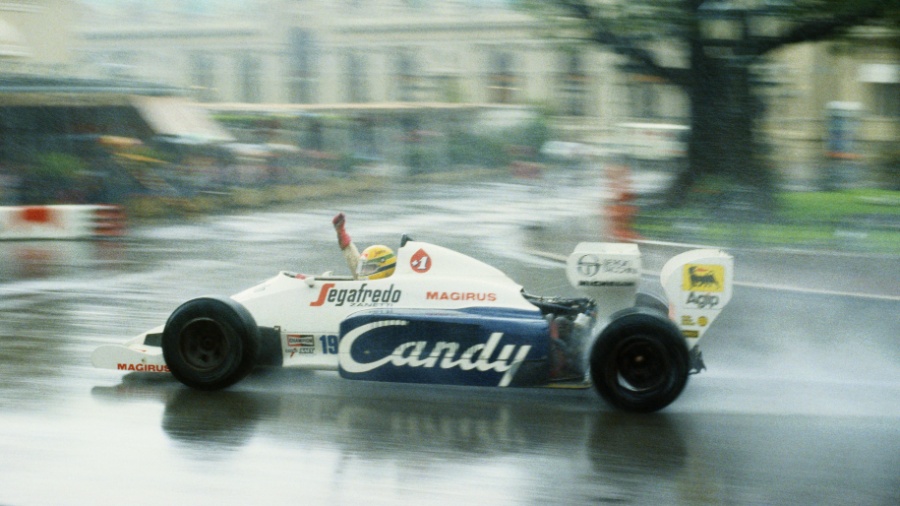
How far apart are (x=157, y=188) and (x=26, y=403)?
55.0 ft

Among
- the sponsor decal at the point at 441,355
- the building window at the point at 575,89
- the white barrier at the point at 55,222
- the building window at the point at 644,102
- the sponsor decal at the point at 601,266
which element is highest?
the building window at the point at 575,89

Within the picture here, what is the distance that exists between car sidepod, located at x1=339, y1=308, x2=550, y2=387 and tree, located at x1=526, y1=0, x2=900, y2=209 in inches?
404

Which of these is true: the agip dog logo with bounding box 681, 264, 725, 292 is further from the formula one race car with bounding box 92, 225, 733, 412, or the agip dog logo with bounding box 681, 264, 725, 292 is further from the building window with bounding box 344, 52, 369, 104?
the building window with bounding box 344, 52, 369, 104

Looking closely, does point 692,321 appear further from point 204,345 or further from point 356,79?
point 356,79

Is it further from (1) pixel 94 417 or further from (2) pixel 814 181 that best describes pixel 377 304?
(2) pixel 814 181

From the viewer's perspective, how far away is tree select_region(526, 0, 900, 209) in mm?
16641

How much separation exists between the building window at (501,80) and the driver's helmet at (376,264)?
1238 inches

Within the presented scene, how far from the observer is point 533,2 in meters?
17.8

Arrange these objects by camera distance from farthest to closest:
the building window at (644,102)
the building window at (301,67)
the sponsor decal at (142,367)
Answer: the building window at (301,67) → the building window at (644,102) → the sponsor decal at (142,367)

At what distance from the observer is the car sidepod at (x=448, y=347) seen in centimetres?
686

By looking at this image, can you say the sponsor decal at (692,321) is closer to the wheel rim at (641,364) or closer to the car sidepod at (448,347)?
the wheel rim at (641,364)

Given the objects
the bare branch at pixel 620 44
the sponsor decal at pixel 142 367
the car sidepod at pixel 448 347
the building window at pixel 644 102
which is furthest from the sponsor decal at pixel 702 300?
the building window at pixel 644 102

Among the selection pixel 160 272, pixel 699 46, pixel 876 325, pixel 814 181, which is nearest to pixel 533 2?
pixel 699 46

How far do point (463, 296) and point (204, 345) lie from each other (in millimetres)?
1820
